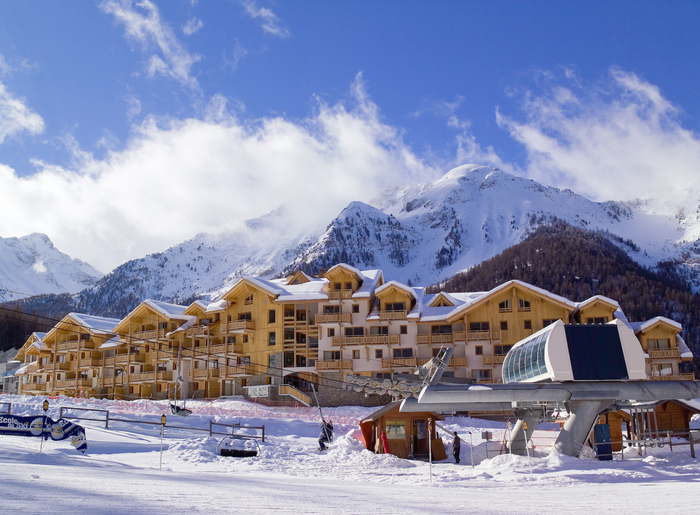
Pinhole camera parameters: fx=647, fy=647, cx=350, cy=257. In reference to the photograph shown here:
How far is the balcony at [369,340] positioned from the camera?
63688 millimetres

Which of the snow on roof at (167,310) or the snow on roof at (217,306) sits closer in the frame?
the snow on roof at (217,306)

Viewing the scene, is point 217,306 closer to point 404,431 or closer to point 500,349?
point 500,349

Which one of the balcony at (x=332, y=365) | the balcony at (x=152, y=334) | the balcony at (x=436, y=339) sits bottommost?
the balcony at (x=332, y=365)

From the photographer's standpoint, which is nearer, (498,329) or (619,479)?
(619,479)

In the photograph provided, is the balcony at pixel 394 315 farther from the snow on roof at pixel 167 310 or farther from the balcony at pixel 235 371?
the snow on roof at pixel 167 310

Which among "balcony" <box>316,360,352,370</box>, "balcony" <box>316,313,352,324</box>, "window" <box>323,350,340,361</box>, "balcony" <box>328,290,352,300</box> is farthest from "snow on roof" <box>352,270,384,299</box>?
"balcony" <box>316,360,352,370</box>

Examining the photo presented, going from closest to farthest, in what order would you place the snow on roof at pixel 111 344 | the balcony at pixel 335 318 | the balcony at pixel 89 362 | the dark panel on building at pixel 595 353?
the dark panel on building at pixel 595 353 < the balcony at pixel 335 318 < the snow on roof at pixel 111 344 < the balcony at pixel 89 362

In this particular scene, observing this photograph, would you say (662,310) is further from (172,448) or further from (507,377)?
(172,448)

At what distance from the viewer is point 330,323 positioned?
65688mm

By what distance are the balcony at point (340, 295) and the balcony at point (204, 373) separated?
47.7 feet

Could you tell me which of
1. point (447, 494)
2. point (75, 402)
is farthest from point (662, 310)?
point (447, 494)

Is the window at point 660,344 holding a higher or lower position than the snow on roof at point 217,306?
lower

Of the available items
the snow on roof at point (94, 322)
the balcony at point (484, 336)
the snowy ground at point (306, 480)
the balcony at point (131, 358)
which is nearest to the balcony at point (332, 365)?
the balcony at point (484, 336)

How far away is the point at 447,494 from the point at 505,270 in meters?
165
